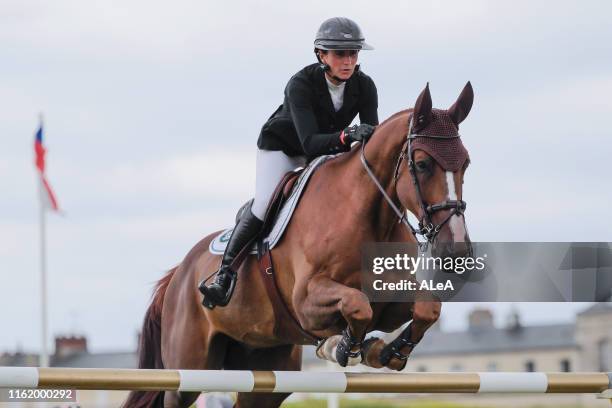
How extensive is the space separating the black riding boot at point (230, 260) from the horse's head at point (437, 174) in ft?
3.74

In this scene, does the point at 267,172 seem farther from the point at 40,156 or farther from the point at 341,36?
the point at 40,156

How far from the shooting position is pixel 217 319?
269 inches

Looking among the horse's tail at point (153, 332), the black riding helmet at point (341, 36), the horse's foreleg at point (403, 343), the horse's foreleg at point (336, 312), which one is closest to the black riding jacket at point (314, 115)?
the black riding helmet at point (341, 36)

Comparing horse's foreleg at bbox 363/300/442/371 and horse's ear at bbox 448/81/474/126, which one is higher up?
horse's ear at bbox 448/81/474/126

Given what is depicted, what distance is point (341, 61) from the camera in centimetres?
622

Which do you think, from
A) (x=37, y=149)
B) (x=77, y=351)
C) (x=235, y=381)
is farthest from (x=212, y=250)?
(x=77, y=351)

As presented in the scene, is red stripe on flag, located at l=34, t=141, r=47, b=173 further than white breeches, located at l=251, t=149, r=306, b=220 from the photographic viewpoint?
Yes

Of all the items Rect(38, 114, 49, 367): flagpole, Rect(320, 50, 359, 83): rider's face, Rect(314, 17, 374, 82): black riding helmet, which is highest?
Rect(314, 17, 374, 82): black riding helmet

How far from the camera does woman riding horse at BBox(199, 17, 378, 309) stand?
6148 mm

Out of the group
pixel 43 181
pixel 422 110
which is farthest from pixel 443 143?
pixel 43 181

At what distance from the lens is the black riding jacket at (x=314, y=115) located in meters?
6.12

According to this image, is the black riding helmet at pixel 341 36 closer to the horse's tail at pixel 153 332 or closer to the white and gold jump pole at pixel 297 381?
the white and gold jump pole at pixel 297 381

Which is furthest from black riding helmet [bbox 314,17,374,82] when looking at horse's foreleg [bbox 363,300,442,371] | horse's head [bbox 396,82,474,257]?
horse's foreleg [bbox 363,300,442,371]

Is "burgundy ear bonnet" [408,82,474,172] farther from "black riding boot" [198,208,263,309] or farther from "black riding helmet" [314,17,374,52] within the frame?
"black riding boot" [198,208,263,309]
